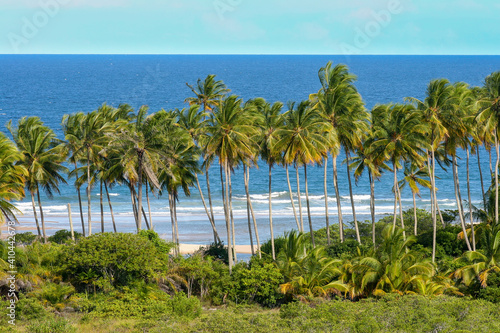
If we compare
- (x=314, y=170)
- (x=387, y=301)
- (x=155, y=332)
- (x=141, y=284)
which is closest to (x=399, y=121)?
(x=387, y=301)

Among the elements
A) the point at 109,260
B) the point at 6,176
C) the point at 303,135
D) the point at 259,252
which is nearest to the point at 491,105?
the point at 303,135

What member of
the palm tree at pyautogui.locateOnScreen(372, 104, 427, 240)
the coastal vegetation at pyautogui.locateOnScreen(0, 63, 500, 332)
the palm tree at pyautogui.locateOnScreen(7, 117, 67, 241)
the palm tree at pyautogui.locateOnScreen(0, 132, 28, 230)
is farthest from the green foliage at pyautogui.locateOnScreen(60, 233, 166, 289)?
the palm tree at pyautogui.locateOnScreen(372, 104, 427, 240)

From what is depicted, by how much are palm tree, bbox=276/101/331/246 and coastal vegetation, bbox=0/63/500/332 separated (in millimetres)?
99

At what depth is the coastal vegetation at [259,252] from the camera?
2650cm

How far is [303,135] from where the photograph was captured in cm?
3759

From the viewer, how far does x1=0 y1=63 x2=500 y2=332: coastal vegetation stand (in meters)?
26.5

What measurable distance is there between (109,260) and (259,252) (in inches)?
503

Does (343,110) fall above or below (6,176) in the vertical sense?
above

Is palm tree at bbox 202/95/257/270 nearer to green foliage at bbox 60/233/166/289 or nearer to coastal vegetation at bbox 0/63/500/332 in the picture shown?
coastal vegetation at bbox 0/63/500/332

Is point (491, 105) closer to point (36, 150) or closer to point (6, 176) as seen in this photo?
point (6, 176)

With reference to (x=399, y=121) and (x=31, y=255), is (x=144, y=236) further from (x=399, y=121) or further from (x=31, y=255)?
(x=399, y=121)

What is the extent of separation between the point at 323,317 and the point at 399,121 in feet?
59.3

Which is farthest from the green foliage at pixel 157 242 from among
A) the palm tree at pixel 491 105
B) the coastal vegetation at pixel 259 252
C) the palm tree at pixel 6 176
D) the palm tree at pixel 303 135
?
the palm tree at pixel 491 105

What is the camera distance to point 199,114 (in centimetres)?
4278
